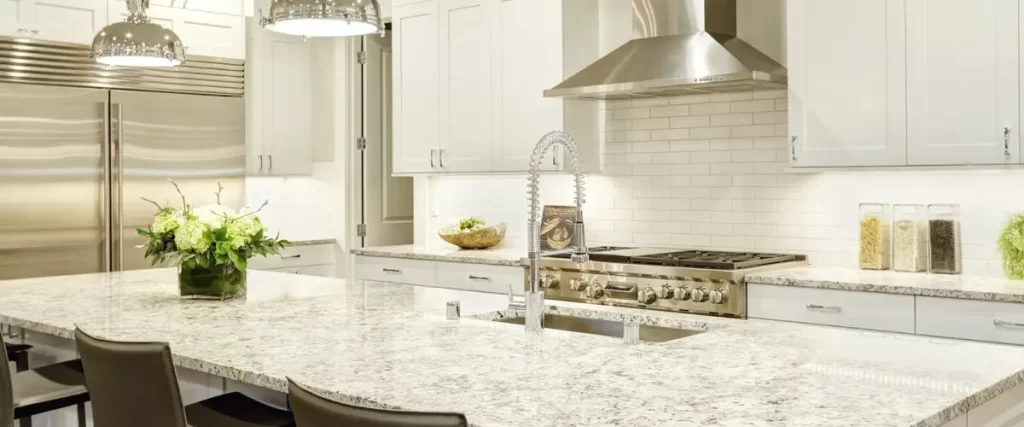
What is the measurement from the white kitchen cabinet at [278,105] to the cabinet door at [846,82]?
3622 millimetres

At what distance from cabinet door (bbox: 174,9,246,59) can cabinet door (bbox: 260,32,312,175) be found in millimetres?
227

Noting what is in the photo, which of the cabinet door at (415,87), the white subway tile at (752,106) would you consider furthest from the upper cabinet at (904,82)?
the cabinet door at (415,87)

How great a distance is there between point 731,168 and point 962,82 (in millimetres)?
1288

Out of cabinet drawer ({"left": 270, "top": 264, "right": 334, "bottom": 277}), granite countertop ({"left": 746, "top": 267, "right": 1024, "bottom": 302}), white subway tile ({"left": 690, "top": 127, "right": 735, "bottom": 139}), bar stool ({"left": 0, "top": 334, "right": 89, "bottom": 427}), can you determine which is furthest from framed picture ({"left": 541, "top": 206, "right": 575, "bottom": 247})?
bar stool ({"left": 0, "top": 334, "right": 89, "bottom": 427})

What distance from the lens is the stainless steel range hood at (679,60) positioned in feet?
14.1

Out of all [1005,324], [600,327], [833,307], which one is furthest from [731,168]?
[600,327]

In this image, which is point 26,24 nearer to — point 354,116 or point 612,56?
point 354,116

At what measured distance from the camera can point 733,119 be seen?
4777mm

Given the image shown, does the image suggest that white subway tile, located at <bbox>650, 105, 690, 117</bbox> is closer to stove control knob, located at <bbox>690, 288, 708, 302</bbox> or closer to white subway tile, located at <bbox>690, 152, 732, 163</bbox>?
white subway tile, located at <bbox>690, 152, 732, 163</bbox>

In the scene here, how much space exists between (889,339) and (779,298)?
1.58 meters

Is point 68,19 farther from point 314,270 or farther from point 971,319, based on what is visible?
point 971,319

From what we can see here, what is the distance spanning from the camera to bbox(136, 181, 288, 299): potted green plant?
10.5 feet

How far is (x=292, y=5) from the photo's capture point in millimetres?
2814

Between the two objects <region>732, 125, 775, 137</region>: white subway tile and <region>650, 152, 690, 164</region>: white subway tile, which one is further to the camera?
<region>650, 152, 690, 164</region>: white subway tile
